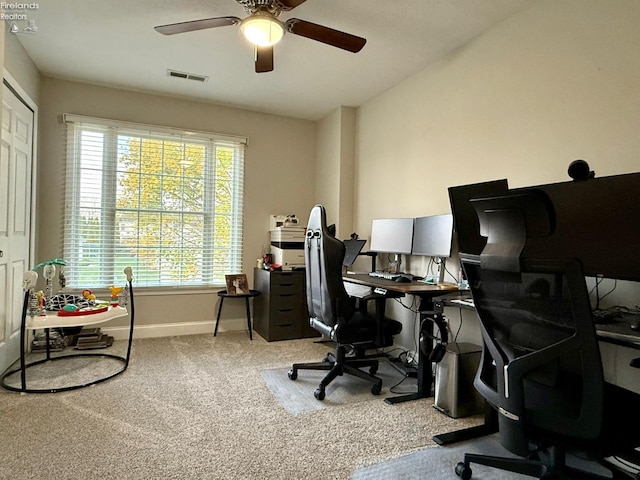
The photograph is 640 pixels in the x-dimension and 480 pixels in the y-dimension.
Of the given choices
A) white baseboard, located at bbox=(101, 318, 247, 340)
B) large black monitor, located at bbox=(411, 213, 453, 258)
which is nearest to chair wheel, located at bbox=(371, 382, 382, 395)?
large black monitor, located at bbox=(411, 213, 453, 258)

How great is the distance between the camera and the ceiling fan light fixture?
7.30 ft

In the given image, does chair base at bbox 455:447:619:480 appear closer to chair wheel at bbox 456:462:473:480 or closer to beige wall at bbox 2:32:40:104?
chair wheel at bbox 456:462:473:480

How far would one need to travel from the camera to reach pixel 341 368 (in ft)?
8.92

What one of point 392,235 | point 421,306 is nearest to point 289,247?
point 392,235

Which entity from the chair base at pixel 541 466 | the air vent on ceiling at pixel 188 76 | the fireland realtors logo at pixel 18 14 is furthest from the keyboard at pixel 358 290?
the fireland realtors logo at pixel 18 14

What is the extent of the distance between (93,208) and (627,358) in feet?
14.4

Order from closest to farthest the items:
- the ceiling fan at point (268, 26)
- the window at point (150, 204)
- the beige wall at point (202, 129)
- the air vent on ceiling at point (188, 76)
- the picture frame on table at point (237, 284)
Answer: the ceiling fan at point (268, 26)
the air vent on ceiling at point (188, 76)
the beige wall at point (202, 129)
the window at point (150, 204)
the picture frame on table at point (237, 284)

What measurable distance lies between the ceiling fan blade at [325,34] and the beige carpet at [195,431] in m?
2.29

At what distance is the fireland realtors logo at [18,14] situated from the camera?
253 cm

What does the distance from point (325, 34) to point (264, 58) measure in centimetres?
48

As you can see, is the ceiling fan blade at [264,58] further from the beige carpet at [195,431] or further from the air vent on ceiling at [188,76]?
the beige carpet at [195,431]

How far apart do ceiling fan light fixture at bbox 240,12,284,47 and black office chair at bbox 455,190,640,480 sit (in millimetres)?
1681

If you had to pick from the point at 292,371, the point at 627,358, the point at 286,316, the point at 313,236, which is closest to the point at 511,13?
the point at 313,236

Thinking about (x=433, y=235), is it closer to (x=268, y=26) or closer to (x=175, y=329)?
(x=268, y=26)
